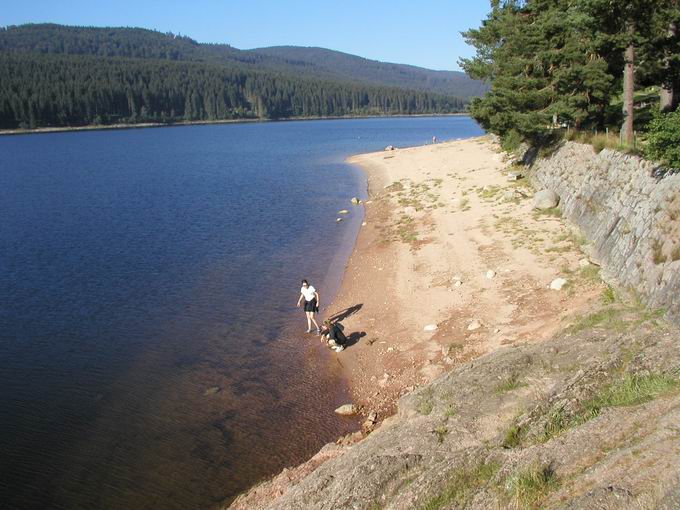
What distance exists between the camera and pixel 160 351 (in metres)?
18.8

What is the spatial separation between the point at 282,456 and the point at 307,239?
67.3ft

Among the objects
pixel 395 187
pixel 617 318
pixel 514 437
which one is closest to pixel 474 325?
pixel 617 318

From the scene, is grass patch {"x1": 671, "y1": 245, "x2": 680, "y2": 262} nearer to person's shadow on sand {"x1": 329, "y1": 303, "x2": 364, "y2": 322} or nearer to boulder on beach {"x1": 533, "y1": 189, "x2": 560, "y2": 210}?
person's shadow on sand {"x1": 329, "y1": 303, "x2": 364, "y2": 322}

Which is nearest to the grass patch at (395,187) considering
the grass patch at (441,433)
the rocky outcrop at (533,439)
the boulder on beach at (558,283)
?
the boulder on beach at (558,283)

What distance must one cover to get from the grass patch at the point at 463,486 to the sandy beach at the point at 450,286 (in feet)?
21.9

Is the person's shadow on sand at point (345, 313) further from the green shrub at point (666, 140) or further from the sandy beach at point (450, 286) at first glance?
the green shrub at point (666, 140)

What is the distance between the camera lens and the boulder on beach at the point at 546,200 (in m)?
27.4

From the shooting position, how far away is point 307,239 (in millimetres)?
32688

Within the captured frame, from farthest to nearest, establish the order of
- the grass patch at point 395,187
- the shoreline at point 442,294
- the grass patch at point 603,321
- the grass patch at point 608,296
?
the grass patch at point 395,187 < the grass patch at point 608,296 < the shoreline at point 442,294 < the grass patch at point 603,321

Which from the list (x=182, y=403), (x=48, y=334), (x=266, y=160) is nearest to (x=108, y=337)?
(x=48, y=334)

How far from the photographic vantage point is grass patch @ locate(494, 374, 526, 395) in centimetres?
1083

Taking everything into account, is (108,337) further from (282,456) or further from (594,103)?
(594,103)

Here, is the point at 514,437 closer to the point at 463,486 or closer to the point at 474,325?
the point at 463,486

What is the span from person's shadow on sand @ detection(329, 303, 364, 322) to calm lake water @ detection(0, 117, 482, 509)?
49.2 inches
